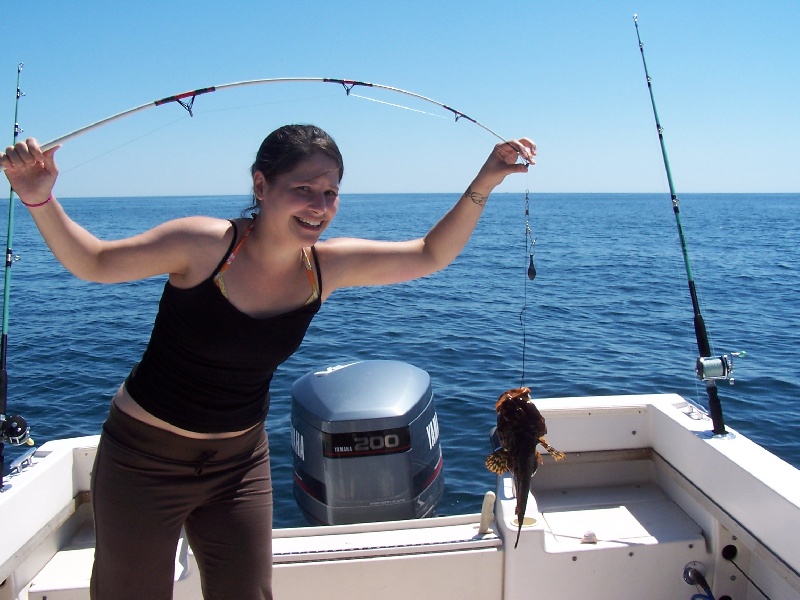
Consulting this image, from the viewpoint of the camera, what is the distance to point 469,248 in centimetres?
3198

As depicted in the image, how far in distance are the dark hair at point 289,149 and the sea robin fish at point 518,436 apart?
141 cm

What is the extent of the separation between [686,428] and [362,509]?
190 centimetres

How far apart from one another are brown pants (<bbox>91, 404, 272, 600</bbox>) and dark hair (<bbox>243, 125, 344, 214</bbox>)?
904 mm

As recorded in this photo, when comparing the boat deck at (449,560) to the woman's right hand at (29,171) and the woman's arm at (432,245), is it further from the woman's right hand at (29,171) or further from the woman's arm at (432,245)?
the woman's right hand at (29,171)

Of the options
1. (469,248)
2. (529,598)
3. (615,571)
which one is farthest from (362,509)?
A: (469,248)

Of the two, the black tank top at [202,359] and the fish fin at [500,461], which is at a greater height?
the black tank top at [202,359]

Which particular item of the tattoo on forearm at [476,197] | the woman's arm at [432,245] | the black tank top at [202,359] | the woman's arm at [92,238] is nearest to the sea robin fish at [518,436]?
the woman's arm at [432,245]

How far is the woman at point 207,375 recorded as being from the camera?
2.19m

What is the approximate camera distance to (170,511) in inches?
88.9

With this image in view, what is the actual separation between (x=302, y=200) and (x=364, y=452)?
7.62 ft

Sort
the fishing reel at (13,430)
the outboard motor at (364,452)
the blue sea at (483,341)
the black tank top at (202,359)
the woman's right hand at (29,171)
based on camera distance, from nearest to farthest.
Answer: the woman's right hand at (29,171), the black tank top at (202,359), the fishing reel at (13,430), the outboard motor at (364,452), the blue sea at (483,341)

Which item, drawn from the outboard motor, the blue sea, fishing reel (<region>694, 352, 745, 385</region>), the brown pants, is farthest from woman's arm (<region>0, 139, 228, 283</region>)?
fishing reel (<region>694, 352, 745, 385</region>)

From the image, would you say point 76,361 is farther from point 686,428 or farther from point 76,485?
point 686,428

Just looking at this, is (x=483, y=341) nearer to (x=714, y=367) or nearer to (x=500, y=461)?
(x=714, y=367)
